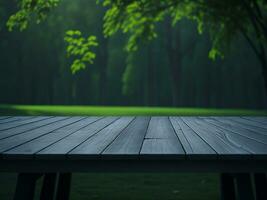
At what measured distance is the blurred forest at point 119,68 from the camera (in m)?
36.6

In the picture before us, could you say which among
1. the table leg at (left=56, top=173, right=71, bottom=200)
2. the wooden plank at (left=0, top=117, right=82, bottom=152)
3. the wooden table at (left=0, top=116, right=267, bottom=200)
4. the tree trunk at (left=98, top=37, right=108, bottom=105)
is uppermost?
the tree trunk at (left=98, top=37, right=108, bottom=105)

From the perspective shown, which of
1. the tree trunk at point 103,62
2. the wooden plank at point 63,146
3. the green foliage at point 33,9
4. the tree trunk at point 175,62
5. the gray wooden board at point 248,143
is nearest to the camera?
the wooden plank at point 63,146

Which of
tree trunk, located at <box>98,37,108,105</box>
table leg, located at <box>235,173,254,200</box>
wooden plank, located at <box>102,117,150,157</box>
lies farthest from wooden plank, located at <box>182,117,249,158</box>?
tree trunk, located at <box>98,37,108,105</box>

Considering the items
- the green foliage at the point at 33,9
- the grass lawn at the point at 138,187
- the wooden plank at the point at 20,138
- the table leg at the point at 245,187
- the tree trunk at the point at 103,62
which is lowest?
the grass lawn at the point at 138,187

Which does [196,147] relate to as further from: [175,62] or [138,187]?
[175,62]

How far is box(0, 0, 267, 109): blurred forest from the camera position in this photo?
36.6 metres

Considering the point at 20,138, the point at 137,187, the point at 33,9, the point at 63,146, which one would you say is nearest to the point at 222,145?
the point at 63,146

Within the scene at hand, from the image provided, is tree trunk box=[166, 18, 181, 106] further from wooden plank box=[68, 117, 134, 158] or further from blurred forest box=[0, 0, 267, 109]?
wooden plank box=[68, 117, 134, 158]

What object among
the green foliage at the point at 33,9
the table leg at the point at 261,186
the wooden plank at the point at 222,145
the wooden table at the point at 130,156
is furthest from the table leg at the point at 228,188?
the green foliage at the point at 33,9

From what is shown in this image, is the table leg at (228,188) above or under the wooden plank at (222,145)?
under

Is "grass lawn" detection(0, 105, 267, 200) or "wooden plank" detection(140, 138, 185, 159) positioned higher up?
"wooden plank" detection(140, 138, 185, 159)

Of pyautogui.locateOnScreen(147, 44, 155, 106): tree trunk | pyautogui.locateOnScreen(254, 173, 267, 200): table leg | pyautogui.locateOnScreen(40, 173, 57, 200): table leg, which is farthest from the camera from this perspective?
pyautogui.locateOnScreen(147, 44, 155, 106): tree trunk

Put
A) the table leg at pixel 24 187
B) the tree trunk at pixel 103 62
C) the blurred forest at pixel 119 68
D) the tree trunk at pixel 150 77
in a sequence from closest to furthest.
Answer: the table leg at pixel 24 187, the blurred forest at pixel 119 68, the tree trunk at pixel 150 77, the tree trunk at pixel 103 62

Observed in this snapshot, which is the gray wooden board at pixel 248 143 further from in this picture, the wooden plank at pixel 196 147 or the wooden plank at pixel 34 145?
the wooden plank at pixel 34 145
